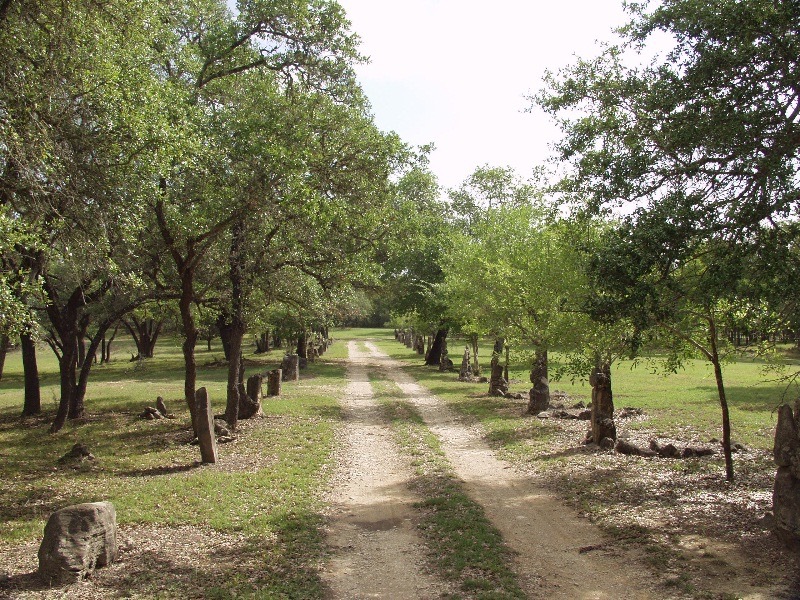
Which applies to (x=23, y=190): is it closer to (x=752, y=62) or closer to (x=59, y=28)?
(x=59, y=28)

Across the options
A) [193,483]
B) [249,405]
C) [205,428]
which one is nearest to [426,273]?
[249,405]

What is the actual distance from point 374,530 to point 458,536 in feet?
4.08

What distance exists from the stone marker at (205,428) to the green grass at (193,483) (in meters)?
0.32

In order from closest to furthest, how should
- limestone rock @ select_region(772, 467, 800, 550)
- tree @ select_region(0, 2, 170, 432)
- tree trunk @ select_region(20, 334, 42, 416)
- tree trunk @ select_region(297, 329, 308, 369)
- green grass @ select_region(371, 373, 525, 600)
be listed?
green grass @ select_region(371, 373, 525, 600) < limestone rock @ select_region(772, 467, 800, 550) < tree @ select_region(0, 2, 170, 432) < tree trunk @ select_region(20, 334, 42, 416) < tree trunk @ select_region(297, 329, 308, 369)

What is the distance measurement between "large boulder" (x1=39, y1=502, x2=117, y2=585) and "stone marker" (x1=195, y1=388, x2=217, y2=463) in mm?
5605

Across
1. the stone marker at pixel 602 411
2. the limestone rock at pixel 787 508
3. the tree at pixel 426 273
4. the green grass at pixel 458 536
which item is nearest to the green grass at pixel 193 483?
the green grass at pixel 458 536

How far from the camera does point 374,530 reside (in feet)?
28.8

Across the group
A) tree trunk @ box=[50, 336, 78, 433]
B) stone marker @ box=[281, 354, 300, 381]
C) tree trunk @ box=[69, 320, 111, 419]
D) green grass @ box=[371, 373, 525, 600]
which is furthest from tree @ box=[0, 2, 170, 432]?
stone marker @ box=[281, 354, 300, 381]

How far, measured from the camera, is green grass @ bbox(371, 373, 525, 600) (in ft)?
22.5

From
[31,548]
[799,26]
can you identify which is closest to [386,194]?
[799,26]

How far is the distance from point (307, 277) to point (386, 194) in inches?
187

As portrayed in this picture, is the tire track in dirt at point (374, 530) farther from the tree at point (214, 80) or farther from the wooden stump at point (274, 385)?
the wooden stump at point (274, 385)

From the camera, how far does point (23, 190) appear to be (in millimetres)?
9211

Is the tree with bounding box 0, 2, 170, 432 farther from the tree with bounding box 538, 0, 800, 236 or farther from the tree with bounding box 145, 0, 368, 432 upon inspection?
the tree with bounding box 538, 0, 800, 236
